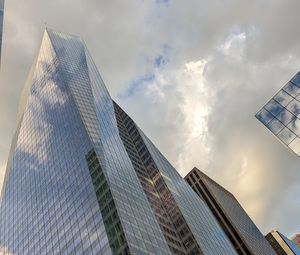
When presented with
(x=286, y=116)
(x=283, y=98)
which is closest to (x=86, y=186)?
(x=283, y=98)

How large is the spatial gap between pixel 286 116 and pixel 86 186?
66.6 metres

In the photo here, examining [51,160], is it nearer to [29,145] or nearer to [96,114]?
[96,114]

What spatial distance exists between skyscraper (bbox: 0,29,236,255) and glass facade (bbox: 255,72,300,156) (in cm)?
4134

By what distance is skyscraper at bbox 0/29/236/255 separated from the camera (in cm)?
9050

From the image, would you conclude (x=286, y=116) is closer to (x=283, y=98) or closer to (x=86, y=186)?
(x=283, y=98)

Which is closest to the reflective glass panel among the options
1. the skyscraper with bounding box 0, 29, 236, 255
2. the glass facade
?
the glass facade

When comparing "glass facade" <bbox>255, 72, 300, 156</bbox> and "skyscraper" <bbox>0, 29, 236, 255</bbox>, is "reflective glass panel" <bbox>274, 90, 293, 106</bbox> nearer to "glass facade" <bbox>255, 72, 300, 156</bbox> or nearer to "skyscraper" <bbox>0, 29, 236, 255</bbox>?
"glass facade" <bbox>255, 72, 300, 156</bbox>

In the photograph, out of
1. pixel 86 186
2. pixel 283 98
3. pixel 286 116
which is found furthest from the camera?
pixel 86 186

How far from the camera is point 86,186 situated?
4055 inches

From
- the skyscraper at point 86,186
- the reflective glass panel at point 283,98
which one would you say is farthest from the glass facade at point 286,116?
the skyscraper at point 86,186

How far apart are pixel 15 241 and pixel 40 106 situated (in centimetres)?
6866

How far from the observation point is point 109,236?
3243 inches

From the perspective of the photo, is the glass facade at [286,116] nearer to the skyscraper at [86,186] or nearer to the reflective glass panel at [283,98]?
the reflective glass panel at [283,98]

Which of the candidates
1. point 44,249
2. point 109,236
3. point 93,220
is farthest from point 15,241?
point 109,236
